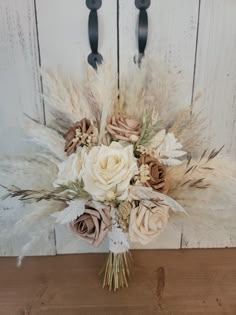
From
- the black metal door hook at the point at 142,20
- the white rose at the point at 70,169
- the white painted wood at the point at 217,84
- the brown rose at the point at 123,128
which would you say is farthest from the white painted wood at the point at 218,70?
the white rose at the point at 70,169

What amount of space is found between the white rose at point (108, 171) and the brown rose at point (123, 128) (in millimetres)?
37

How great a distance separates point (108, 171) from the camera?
31.0 inches

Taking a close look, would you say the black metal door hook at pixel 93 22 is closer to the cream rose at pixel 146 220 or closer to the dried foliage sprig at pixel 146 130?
the dried foliage sprig at pixel 146 130

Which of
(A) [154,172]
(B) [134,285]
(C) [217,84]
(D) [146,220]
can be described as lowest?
(B) [134,285]

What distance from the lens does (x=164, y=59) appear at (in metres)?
0.98

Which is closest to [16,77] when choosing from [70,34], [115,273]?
[70,34]

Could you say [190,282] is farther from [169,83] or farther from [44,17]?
[44,17]

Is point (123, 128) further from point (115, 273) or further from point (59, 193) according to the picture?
point (115, 273)

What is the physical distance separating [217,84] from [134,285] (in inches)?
21.3

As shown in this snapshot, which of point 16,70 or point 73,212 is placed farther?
point 16,70

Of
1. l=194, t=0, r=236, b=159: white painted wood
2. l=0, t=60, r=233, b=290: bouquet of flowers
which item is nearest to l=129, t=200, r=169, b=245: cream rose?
l=0, t=60, r=233, b=290: bouquet of flowers

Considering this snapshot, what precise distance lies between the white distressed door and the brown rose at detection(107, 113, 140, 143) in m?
0.16

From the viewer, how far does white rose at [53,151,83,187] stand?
81cm

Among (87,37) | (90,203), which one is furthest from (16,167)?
(87,37)
